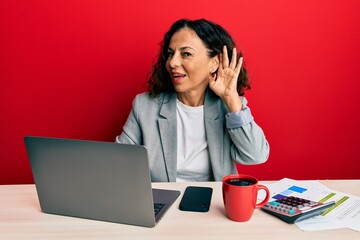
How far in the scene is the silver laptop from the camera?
869 millimetres

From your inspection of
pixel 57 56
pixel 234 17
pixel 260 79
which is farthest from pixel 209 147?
pixel 57 56

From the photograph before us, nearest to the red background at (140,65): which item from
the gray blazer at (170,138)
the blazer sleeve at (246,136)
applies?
the gray blazer at (170,138)

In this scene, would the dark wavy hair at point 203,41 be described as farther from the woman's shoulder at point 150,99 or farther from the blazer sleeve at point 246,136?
the blazer sleeve at point 246,136

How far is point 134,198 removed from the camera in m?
0.90

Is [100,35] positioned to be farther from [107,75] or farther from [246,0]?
[246,0]

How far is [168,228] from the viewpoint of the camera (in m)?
0.92

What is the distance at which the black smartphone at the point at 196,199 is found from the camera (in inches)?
40.3

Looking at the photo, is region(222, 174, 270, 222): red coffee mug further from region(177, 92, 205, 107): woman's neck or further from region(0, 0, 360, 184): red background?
region(0, 0, 360, 184): red background

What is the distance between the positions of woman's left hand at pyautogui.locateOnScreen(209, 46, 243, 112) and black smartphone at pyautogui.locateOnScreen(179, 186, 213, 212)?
0.40 m

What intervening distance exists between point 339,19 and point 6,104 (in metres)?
1.90

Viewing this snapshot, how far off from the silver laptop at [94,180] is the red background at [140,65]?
1.07 m

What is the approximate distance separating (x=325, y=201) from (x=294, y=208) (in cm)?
17

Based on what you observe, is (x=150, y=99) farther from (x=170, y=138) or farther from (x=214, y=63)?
(x=214, y=63)

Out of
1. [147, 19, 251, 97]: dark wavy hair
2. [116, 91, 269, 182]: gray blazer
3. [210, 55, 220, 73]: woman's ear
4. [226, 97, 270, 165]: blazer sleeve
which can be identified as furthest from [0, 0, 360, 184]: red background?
[226, 97, 270, 165]: blazer sleeve
